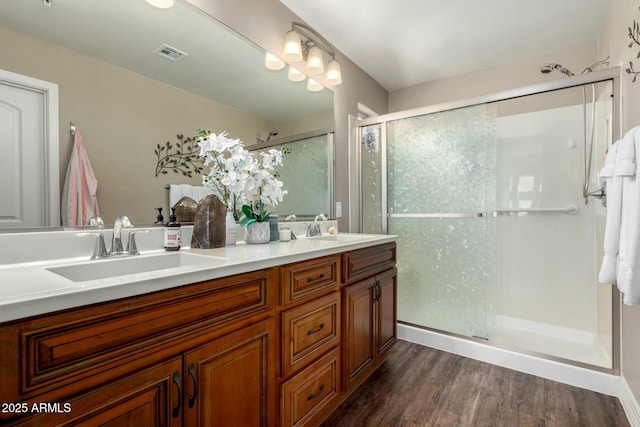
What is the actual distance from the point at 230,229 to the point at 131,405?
87 cm

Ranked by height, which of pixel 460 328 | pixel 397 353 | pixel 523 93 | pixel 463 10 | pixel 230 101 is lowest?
pixel 397 353

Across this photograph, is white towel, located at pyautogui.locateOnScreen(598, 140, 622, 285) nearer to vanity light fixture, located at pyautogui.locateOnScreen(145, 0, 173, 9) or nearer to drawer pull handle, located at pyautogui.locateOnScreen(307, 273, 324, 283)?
drawer pull handle, located at pyautogui.locateOnScreen(307, 273, 324, 283)

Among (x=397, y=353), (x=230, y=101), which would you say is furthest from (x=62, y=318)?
(x=397, y=353)

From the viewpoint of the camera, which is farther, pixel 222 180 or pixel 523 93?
pixel 523 93

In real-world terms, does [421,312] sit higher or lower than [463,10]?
lower

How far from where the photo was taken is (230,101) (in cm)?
163

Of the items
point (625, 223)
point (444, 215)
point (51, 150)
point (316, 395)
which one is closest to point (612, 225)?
point (625, 223)

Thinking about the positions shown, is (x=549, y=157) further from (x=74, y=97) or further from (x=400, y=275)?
(x=74, y=97)

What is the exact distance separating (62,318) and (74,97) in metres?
0.87

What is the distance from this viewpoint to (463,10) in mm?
1962

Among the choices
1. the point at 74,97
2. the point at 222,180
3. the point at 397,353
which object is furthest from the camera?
the point at 397,353

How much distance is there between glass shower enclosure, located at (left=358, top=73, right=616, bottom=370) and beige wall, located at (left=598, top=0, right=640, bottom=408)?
367mm

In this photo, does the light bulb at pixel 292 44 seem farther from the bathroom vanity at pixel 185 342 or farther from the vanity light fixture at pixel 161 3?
the bathroom vanity at pixel 185 342

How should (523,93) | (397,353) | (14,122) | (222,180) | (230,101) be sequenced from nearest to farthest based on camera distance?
(14,122) → (222,180) → (230,101) → (523,93) → (397,353)
